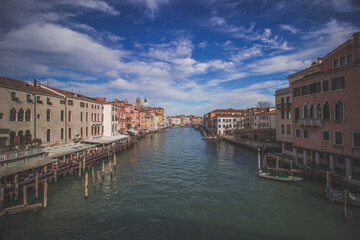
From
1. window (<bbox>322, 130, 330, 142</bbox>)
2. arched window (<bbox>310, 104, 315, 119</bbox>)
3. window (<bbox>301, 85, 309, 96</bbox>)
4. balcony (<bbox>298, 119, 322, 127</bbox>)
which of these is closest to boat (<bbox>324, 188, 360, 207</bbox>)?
window (<bbox>322, 130, 330, 142</bbox>)

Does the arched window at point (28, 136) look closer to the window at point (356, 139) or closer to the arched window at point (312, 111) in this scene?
the arched window at point (312, 111)

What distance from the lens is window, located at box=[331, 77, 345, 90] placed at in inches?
599

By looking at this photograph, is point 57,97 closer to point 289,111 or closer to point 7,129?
point 7,129

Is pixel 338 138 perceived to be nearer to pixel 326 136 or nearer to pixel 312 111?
pixel 326 136

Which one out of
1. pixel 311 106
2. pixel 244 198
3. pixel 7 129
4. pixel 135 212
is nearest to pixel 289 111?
pixel 311 106

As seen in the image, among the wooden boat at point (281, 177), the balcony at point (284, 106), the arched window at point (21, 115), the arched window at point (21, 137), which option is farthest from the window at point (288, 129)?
the arched window at point (21, 115)

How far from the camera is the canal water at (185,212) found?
1062 centimetres

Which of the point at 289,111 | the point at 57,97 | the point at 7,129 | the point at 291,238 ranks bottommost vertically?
the point at 291,238

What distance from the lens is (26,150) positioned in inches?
703

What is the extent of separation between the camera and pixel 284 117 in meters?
26.0

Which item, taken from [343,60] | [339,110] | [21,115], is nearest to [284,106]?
[343,60]

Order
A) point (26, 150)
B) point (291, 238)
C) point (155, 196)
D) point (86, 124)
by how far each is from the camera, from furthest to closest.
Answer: point (86, 124) < point (26, 150) < point (155, 196) < point (291, 238)

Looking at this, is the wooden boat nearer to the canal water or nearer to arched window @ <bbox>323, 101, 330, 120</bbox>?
the canal water

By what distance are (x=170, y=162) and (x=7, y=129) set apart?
61.8 ft
